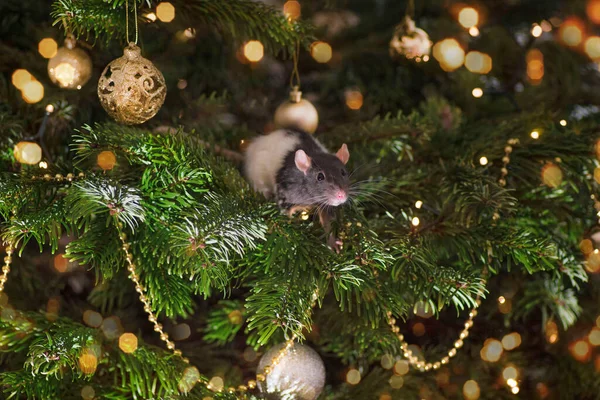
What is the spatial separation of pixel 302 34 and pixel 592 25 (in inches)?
33.5

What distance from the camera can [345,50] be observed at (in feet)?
4.27

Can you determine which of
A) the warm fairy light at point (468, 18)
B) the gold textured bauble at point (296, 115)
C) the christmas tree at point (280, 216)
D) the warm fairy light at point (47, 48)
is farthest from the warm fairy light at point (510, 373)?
the warm fairy light at point (47, 48)

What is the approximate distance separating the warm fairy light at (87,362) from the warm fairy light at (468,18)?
925 mm

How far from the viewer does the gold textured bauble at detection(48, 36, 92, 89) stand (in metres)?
0.83

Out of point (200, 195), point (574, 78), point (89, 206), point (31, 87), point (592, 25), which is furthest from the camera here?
point (592, 25)

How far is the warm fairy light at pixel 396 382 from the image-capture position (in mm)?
861

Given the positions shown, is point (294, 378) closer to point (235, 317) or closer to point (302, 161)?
point (235, 317)

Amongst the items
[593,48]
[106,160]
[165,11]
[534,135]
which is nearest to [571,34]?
[593,48]

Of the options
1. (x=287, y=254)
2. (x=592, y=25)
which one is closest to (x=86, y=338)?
(x=287, y=254)

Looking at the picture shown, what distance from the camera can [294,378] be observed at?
28.5 inches

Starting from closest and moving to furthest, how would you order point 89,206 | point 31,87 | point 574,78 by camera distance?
point 89,206, point 31,87, point 574,78

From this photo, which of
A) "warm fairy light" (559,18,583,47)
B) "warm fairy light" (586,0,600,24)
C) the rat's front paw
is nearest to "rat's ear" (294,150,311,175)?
the rat's front paw

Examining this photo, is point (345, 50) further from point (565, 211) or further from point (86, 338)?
point (86, 338)

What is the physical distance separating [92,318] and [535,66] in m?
0.93
